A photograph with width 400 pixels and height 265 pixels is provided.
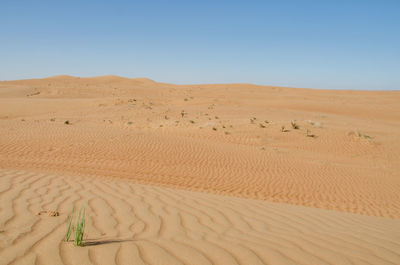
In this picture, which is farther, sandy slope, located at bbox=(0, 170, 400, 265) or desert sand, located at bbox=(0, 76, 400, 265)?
Result: desert sand, located at bbox=(0, 76, 400, 265)

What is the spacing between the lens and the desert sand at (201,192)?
266 cm

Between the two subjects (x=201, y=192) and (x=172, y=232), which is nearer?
(x=172, y=232)

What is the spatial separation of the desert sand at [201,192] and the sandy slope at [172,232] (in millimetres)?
14

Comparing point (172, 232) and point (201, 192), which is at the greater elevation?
point (172, 232)

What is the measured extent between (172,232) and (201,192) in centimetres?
343

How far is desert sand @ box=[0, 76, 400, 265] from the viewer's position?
8.73 feet

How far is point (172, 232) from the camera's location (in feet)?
10.3

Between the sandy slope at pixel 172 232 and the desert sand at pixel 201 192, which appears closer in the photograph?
the sandy slope at pixel 172 232

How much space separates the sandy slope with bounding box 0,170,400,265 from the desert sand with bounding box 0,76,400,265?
1 centimetres

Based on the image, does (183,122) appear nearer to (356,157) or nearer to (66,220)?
(356,157)

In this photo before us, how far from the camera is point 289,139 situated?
14.7m

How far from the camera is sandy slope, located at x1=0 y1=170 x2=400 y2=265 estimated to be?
2.43m

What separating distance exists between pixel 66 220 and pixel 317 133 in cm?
1416

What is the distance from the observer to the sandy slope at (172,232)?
7.98 ft
